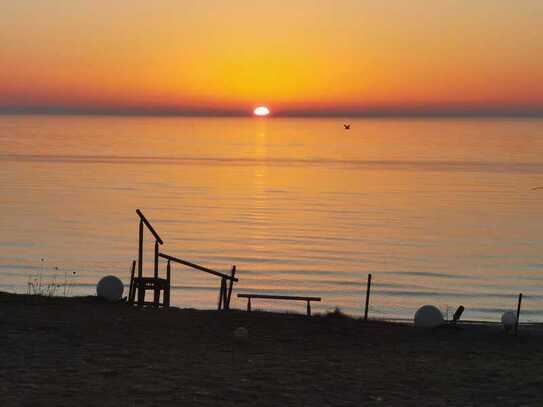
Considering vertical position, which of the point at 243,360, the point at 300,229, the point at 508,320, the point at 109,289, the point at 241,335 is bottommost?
the point at 243,360

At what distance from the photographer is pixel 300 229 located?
170 ft

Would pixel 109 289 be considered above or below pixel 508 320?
above

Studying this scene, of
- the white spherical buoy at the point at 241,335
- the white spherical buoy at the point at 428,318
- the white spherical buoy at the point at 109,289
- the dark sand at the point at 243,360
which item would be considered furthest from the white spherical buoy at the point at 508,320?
the white spherical buoy at the point at 109,289

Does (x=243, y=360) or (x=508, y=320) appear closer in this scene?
(x=243, y=360)

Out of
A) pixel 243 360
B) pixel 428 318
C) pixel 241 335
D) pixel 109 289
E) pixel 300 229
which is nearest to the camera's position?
pixel 243 360

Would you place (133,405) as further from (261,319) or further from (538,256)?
(538,256)

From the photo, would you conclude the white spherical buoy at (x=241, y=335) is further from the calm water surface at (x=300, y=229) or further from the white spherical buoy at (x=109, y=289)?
the calm water surface at (x=300, y=229)

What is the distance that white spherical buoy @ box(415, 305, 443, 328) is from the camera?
18.8m

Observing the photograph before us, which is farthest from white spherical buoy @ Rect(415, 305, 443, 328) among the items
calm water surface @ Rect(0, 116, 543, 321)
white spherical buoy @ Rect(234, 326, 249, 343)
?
calm water surface @ Rect(0, 116, 543, 321)

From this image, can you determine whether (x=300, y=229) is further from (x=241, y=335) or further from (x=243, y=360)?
(x=243, y=360)

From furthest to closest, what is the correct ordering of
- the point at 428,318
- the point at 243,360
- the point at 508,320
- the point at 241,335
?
the point at 508,320 → the point at 428,318 → the point at 241,335 → the point at 243,360

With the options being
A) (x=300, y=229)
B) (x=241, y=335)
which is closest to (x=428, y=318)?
(x=241, y=335)

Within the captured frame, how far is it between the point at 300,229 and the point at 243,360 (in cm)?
3756

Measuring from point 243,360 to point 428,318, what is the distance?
234 inches
